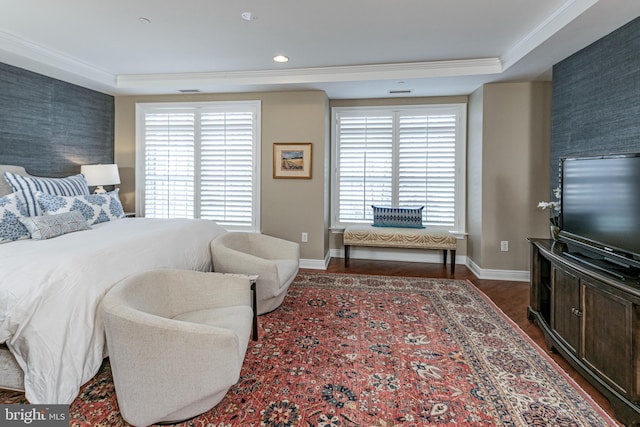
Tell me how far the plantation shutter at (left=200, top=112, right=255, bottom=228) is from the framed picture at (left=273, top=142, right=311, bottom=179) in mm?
397

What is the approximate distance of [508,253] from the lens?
421cm

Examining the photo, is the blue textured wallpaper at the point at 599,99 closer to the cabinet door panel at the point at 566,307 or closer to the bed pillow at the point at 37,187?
the cabinet door panel at the point at 566,307

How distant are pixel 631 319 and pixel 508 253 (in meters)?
2.68

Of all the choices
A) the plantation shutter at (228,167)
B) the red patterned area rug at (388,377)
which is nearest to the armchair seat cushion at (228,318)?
the red patterned area rug at (388,377)

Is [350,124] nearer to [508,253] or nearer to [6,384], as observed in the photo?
[508,253]

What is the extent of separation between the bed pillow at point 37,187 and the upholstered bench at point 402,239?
3.22 m

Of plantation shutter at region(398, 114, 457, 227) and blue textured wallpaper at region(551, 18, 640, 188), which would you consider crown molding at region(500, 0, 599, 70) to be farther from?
plantation shutter at region(398, 114, 457, 227)

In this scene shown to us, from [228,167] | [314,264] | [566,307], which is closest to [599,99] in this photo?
[566,307]

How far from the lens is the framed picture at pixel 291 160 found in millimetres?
4590

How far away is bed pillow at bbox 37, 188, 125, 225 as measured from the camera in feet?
9.37

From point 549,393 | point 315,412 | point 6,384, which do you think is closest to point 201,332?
point 315,412

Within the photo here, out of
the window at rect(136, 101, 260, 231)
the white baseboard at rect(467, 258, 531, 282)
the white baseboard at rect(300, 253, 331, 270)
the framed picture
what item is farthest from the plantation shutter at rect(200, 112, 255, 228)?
the white baseboard at rect(467, 258, 531, 282)

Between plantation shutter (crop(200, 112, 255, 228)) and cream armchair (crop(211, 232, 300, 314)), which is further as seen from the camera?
plantation shutter (crop(200, 112, 255, 228))

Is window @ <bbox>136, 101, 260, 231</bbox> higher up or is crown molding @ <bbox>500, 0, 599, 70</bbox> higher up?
crown molding @ <bbox>500, 0, 599, 70</bbox>
